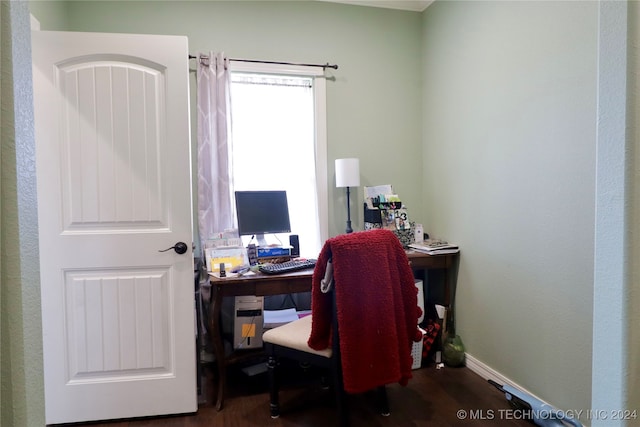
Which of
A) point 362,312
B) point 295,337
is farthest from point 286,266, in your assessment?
point 362,312

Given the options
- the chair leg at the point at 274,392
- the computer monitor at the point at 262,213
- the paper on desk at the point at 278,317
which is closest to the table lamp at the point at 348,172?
the computer monitor at the point at 262,213

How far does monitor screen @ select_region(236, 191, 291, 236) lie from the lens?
2.61 meters

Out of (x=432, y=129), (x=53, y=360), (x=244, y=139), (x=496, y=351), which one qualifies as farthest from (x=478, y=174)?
(x=53, y=360)

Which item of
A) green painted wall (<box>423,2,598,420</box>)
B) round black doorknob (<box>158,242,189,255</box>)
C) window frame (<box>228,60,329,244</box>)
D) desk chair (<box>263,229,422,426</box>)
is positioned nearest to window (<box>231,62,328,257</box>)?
window frame (<box>228,60,329,244</box>)

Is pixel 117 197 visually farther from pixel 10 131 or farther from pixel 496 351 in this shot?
pixel 496 351

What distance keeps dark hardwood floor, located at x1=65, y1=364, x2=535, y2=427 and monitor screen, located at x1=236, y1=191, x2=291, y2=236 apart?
3.26ft

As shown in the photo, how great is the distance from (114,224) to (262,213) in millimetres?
935

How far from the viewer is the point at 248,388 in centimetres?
243

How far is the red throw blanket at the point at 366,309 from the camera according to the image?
171 cm

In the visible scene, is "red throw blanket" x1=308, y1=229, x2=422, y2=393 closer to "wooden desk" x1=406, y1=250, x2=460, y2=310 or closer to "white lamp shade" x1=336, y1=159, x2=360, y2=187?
"wooden desk" x1=406, y1=250, x2=460, y2=310

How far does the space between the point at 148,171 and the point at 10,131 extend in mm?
1242

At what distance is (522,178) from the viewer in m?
2.17

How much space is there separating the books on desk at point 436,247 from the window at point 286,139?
28.0 inches

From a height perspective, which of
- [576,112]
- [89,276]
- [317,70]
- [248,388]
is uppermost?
[317,70]
